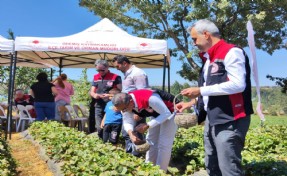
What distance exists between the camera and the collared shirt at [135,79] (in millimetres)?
5895

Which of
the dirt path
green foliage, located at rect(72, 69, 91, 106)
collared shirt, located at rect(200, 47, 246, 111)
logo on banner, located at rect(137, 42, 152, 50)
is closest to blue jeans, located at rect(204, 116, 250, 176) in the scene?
collared shirt, located at rect(200, 47, 246, 111)

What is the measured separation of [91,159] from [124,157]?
433 millimetres

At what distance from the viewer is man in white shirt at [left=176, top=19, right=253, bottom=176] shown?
9.79 ft

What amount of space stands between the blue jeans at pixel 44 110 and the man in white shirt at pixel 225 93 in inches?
285

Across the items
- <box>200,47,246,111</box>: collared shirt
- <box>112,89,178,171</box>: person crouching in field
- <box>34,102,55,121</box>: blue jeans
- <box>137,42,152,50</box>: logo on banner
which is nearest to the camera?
<box>200,47,246,111</box>: collared shirt

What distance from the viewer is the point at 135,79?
5941 mm

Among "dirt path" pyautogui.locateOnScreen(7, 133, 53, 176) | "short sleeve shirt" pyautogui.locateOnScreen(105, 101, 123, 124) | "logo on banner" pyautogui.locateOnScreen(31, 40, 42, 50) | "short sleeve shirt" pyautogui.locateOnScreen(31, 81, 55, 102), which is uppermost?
"logo on banner" pyautogui.locateOnScreen(31, 40, 42, 50)

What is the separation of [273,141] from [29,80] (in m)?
22.7

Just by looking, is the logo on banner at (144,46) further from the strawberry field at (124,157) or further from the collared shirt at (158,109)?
the collared shirt at (158,109)

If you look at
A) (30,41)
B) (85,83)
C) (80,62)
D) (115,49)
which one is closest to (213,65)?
(115,49)

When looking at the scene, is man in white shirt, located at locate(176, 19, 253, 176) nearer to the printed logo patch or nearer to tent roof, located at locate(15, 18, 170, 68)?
the printed logo patch

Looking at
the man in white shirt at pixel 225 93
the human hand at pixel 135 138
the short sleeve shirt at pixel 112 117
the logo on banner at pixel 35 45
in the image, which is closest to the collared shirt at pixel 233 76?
the man in white shirt at pixel 225 93

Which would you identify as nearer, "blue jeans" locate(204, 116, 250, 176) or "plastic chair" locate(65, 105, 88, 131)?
"blue jeans" locate(204, 116, 250, 176)

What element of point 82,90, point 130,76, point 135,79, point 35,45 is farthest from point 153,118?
point 82,90
